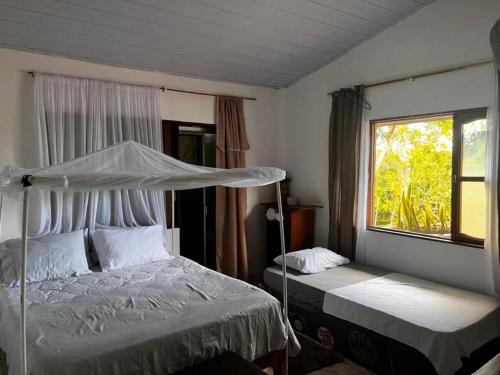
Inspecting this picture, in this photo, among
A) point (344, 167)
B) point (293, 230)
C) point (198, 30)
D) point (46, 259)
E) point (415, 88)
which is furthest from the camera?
point (293, 230)

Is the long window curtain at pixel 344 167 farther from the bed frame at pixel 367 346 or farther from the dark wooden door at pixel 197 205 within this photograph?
the dark wooden door at pixel 197 205

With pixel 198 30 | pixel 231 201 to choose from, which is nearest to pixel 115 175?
pixel 198 30

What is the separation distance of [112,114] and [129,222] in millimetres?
1026

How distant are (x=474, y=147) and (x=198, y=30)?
249 cm

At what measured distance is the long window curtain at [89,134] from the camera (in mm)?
3156

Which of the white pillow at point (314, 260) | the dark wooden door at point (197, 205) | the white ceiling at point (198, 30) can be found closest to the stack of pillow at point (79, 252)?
the dark wooden door at point (197, 205)

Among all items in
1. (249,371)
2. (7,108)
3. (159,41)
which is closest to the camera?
(249,371)

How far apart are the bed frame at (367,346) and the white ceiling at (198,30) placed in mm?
2391

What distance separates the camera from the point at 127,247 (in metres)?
3.24

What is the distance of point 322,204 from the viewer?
4312mm

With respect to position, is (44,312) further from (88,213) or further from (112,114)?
(112,114)

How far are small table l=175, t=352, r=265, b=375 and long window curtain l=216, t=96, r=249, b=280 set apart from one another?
214 cm

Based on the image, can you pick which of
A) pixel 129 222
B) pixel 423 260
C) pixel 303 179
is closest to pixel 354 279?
pixel 423 260

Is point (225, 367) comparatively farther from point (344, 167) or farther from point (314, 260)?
point (344, 167)
